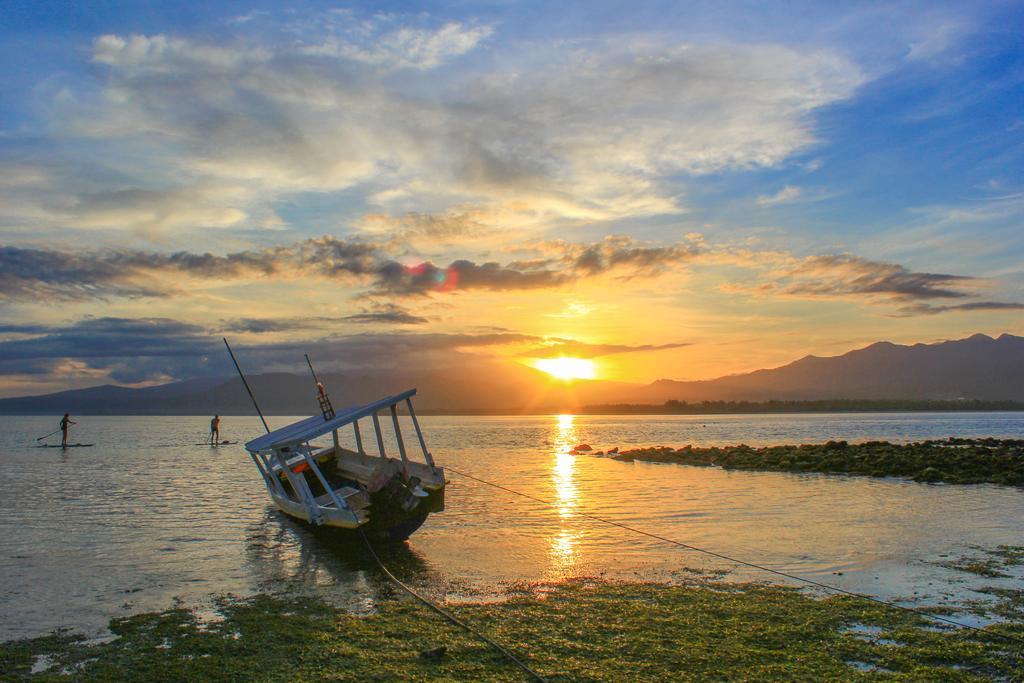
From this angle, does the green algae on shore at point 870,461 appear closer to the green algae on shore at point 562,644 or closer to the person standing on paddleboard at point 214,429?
the green algae on shore at point 562,644

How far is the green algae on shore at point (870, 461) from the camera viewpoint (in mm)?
34594

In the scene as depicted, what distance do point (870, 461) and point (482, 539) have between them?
3033cm

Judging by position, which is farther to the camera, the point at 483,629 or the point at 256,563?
the point at 256,563

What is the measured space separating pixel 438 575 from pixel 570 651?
5.92 metres

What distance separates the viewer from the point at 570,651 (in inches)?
392

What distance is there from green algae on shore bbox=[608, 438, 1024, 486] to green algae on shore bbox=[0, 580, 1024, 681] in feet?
82.6

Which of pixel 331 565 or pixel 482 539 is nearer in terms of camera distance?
pixel 331 565

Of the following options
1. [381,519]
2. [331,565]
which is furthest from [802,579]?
[331,565]

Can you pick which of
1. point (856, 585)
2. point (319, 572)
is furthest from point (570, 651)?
point (319, 572)

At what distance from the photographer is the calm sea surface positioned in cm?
1425

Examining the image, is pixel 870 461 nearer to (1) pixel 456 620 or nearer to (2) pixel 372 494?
(2) pixel 372 494

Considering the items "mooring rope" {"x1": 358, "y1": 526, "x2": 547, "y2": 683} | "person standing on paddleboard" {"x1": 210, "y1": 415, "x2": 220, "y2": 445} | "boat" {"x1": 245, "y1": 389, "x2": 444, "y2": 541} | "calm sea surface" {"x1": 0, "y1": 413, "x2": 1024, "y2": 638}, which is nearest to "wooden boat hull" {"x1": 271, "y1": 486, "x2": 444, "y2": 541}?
"boat" {"x1": 245, "y1": 389, "x2": 444, "y2": 541}

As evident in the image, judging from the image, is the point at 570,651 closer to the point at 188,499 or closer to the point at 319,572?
the point at 319,572

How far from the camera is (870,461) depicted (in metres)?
40.8
